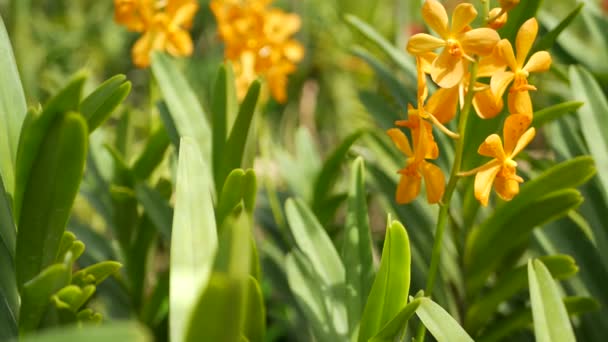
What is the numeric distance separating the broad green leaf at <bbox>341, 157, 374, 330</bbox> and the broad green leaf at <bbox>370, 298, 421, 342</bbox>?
82mm

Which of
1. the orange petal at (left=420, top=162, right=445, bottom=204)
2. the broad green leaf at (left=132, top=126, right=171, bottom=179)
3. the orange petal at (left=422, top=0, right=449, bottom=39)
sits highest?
the orange petal at (left=422, top=0, right=449, bottom=39)

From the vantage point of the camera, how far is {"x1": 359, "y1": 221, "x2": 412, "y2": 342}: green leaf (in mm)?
447

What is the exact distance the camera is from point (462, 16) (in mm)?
455

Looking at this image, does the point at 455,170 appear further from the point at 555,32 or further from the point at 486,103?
the point at 555,32

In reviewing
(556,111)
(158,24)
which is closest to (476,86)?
(556,111)

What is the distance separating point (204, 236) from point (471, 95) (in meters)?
0.20

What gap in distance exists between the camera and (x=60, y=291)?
1.32 ft

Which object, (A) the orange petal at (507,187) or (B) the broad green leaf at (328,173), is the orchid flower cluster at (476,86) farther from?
(B) the broad green leaf at (328,173)

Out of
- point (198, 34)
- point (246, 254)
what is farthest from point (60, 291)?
point (198, 34)

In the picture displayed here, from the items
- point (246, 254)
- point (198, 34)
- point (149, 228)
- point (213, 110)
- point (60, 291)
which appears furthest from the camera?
point (198, 34)

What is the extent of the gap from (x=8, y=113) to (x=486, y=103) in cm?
33

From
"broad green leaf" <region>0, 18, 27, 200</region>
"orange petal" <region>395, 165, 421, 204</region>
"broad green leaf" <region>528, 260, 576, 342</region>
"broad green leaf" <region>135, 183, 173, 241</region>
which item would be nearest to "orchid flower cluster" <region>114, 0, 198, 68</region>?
"broad green leaf" <region>135, 183, 173, 241</region>

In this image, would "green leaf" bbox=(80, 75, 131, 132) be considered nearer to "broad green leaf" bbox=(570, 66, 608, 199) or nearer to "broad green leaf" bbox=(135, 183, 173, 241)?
"broad green leaf" bbox=(135, 183, 173, 241)

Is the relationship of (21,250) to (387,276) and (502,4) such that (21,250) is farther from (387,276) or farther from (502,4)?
(502,4)
